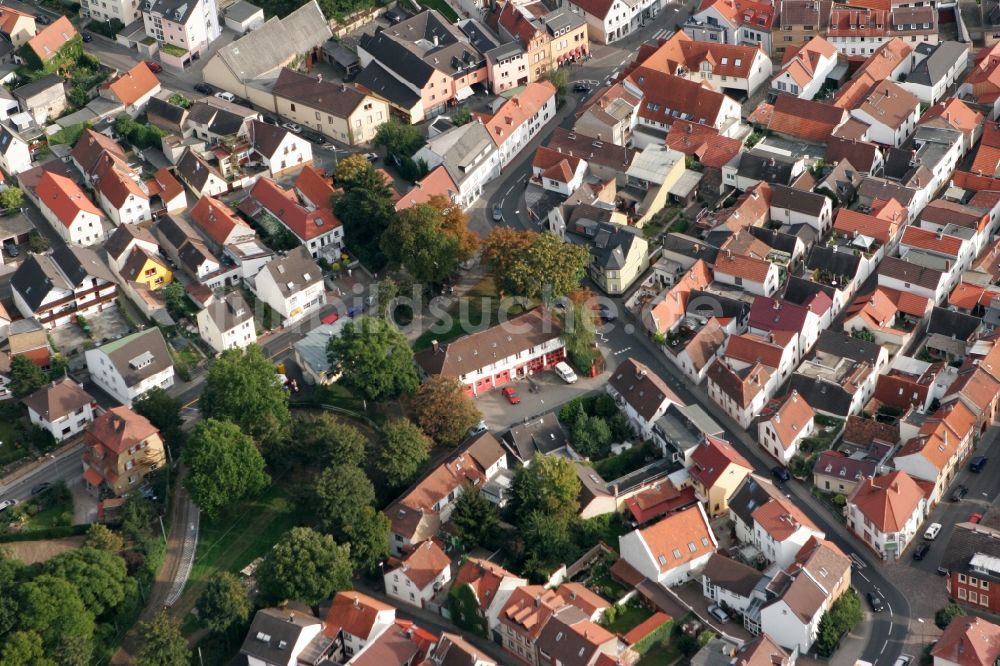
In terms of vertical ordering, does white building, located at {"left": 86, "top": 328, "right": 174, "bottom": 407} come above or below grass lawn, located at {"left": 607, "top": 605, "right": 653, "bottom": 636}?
above

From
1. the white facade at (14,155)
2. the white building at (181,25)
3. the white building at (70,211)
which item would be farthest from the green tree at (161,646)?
the white building at (181,25)

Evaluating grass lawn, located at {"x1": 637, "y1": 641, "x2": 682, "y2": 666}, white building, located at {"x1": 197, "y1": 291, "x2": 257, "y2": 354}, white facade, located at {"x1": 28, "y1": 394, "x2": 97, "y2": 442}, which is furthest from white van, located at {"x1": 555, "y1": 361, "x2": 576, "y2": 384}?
white facade, located at {"x1": 28, "y1": 394, "x2": 97, "y2": 442}

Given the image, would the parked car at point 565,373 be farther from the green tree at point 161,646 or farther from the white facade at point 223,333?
the green tree at point 161,646

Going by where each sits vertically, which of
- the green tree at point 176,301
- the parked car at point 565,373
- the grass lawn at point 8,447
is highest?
the green tree at point 176,301

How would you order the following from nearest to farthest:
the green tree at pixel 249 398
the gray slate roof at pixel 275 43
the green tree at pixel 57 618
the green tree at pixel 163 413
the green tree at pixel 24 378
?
the green tree at pixel 57 618 < the green tree at pixel 249 398 < the green tree at pixel 163 413 < the green tree at pixel 24 378 < the gray slate roof at pixel 275 43

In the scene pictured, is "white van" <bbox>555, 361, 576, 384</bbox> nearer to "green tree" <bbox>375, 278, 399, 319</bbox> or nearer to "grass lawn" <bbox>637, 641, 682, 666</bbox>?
"green tree" <bbox>375, 278, 399, 319</bbox>
